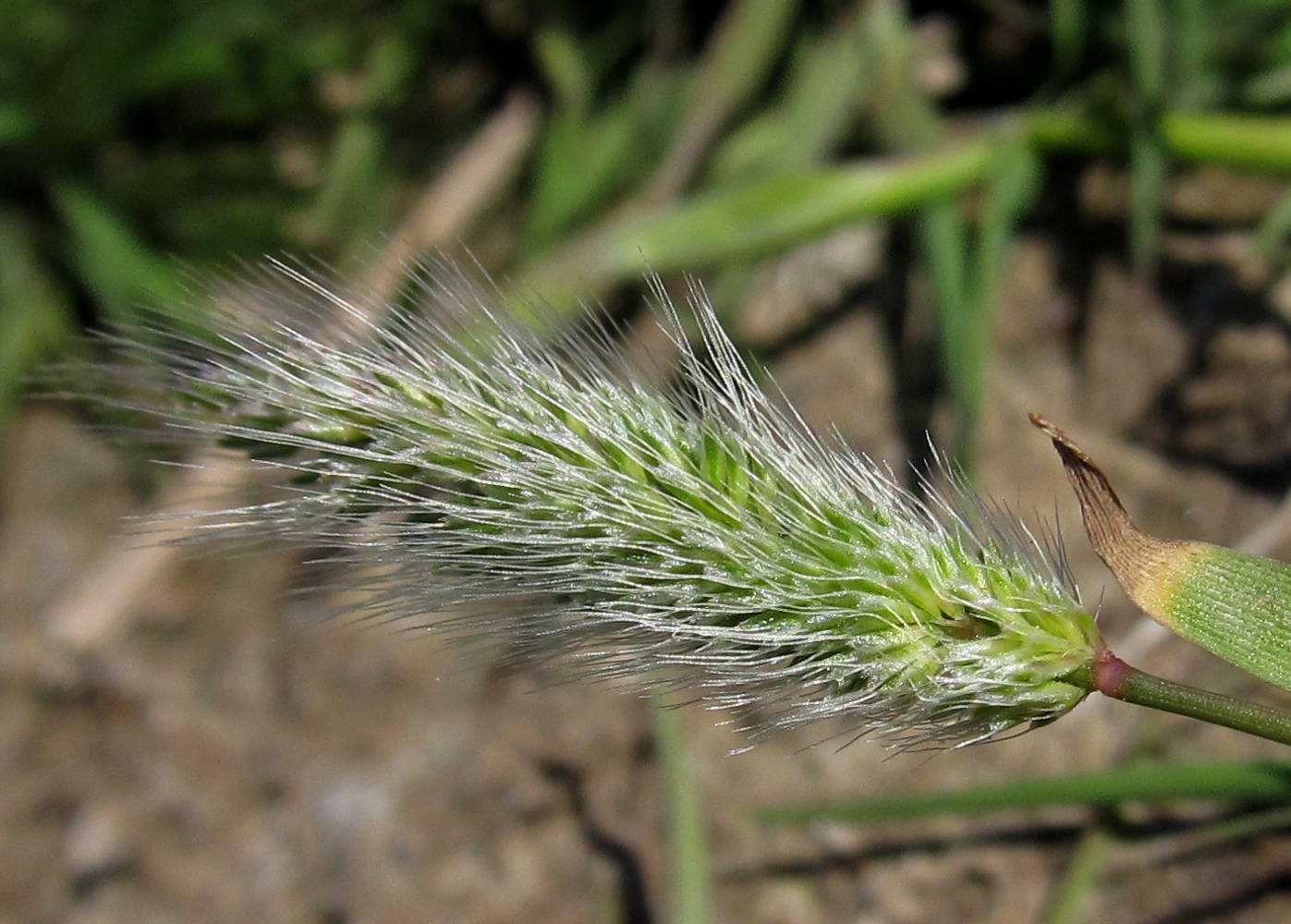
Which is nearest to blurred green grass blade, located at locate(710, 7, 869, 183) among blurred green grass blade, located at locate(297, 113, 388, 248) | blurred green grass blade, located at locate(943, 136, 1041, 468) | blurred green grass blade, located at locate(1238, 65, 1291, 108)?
blurred green grass blade, located at locate(943, 136, 1041, 468)

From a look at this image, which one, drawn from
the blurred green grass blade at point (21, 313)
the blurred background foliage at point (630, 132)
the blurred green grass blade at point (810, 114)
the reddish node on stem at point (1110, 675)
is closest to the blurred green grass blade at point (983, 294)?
the blurred background foliage at point (630, 132)

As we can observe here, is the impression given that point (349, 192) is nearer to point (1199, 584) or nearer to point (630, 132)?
point (630, 132)

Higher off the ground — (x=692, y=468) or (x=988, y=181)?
(x=988, y=181)

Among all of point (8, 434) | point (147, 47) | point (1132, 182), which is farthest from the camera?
point (8, 434)

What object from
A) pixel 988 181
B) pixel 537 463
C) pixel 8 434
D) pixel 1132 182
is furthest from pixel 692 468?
pixel 8 434

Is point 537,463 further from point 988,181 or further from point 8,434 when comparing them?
point 8,434

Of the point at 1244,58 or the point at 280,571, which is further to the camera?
the point at 280,571

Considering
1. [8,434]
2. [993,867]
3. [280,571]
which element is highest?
[8,434]
